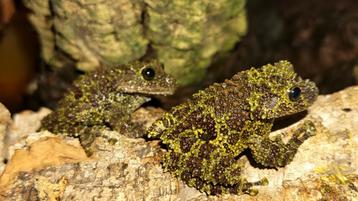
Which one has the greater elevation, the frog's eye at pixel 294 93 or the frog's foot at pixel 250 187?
the frog's eye at pixel 294 93

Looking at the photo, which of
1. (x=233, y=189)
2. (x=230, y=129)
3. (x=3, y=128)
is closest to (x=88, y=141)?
(x=3, y=128)

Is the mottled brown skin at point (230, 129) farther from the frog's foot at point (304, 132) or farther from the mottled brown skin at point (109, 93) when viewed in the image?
the mottled brown skin at point (109, 93)

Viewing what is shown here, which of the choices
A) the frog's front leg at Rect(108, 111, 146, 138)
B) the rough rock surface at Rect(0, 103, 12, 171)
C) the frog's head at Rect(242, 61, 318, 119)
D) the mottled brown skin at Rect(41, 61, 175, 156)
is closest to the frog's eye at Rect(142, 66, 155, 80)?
the mottled brown skin at Rect(41, 61, 175, 156)

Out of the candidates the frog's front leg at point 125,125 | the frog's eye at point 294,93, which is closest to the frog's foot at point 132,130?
the frog's front leg at point 125,125

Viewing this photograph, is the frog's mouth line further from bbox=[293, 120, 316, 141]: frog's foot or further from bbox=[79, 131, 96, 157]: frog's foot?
bbox=[79, 131, 96, 157]: frog's foot

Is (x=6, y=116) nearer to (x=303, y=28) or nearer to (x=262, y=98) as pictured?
(x=262, y=98)

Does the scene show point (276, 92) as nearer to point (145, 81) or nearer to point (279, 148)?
point (279, 148)

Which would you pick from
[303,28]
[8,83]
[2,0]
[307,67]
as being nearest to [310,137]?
[307,67]
